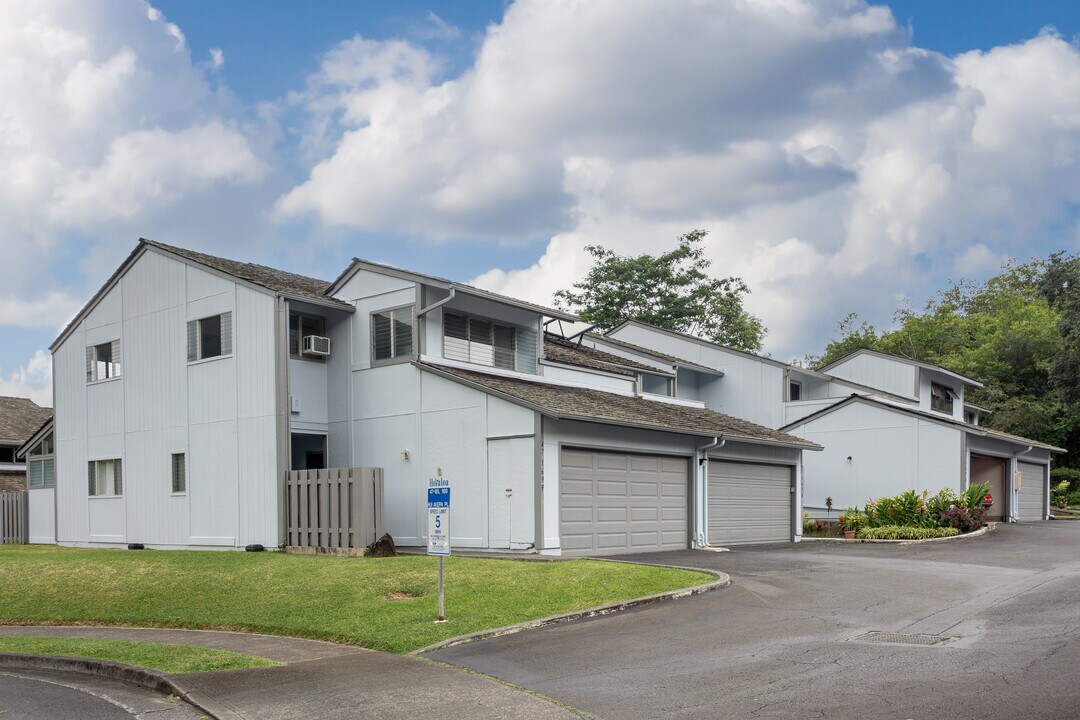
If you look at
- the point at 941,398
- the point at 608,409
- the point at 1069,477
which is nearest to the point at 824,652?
the point at 608,409

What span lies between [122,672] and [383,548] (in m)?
9.16

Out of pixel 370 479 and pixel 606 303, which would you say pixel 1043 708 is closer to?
pixel 370 479

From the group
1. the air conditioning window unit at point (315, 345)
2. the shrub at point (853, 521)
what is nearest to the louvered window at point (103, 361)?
the air conditioning window unit at point (315, 345)

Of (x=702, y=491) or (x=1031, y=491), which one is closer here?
(x=702, y=491)

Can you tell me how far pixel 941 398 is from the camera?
43219 millimetres

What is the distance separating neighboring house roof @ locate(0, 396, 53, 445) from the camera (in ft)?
137

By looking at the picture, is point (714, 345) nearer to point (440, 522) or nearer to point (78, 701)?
point (440, 522)

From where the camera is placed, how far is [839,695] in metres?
8.62

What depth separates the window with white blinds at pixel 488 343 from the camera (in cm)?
2414

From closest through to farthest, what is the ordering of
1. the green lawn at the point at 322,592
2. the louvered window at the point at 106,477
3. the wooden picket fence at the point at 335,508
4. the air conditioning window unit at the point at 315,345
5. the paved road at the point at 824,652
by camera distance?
the paved road at the point at 824,652 → the green lawn at the point at 322,592 → the wooden picket fence at the point at 335,508 → the air conditioning window unit at the point at 315,345 → the louvered window at the point at 106,477

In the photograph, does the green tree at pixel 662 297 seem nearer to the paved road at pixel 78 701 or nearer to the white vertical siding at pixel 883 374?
the white vertical siding at pixel 883 374

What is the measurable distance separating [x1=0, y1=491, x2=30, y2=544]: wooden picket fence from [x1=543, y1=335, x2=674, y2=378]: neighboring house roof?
17189mm

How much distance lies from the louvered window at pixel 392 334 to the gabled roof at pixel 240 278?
890mm

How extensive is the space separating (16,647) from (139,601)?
3.24 meters
